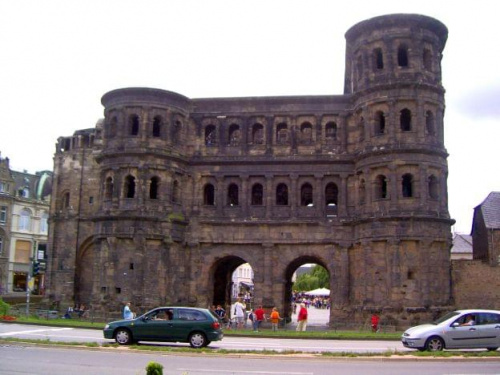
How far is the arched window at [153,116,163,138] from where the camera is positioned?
40881mm

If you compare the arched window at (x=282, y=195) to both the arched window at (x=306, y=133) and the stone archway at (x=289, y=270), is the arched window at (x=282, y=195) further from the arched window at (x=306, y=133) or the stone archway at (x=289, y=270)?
the stone archway at (x=289, y=270)

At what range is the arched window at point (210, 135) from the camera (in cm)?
4230

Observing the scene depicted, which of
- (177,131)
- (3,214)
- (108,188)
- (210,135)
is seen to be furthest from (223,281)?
(3,214)

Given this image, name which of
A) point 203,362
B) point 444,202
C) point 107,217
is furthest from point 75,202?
point 203,362

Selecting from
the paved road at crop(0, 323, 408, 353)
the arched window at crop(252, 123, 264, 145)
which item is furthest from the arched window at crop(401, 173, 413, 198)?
the paved road at crop(0, 323, 408, 353)

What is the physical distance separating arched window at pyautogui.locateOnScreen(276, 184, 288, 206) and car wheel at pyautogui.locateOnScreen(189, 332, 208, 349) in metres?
20.3

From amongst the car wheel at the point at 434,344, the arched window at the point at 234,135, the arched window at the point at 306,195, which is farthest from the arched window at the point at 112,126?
the car wheel at the point at 434,344

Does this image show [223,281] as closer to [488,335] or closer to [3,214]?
[488,335]

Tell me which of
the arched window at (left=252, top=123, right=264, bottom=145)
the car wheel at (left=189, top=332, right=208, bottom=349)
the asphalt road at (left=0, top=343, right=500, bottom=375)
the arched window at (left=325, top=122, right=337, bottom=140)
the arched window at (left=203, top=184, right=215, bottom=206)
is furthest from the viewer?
the arched window at (left=203, top=184, right=215, bottom=206)

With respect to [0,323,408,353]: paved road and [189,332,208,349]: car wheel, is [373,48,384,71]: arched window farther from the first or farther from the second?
[189,332,208,349]: car wheel

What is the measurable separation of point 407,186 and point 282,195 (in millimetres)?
8442

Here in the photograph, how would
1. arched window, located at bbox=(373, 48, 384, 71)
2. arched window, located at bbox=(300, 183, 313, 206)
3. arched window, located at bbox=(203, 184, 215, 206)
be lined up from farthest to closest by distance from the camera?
arched window, located at bbox=(203, 184, 215, 206) → arched window, located at bbox=(300, 183, 313, 206) → arched window, located at bbox=(373, 48, 384, 71)

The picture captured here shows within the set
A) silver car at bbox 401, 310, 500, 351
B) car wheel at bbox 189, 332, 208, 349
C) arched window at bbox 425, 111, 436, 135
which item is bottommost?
car wheel at bbox 189, 332, 208, 349

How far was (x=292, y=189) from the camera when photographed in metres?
40.1
